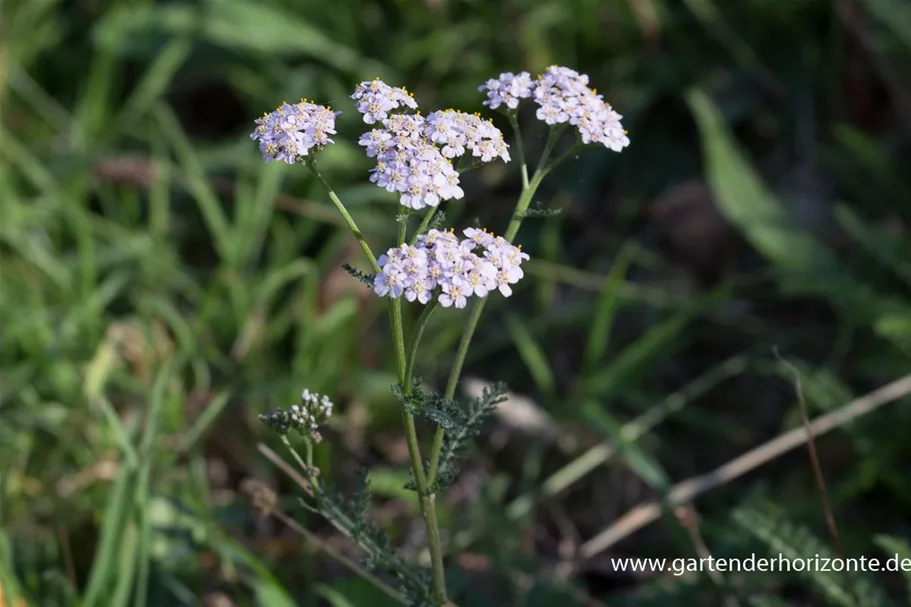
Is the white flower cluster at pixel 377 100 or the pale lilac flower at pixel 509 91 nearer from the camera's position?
the white flower cluster at pixel 377 100

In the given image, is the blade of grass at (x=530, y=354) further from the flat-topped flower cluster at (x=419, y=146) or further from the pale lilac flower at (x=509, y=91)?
the flat-topped flower cluster at (x=419, y=146)

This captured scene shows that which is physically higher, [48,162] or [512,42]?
[512,42]

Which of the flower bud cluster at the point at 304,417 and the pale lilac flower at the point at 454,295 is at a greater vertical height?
the pale lilac flower at the point at 454,295

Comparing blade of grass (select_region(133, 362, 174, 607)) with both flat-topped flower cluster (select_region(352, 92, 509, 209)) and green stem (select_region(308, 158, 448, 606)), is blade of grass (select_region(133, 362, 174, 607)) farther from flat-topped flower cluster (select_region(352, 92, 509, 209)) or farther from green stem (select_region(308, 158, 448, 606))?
flat-topped flower cluster (select_region(352, 92, 509, 209))

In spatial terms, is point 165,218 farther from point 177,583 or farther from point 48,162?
point 177,583

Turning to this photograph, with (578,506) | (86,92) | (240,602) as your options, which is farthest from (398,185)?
(86,92)

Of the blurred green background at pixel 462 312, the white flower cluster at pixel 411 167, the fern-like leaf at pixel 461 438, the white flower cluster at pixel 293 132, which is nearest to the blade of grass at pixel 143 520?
the blurred green background at pixel 462 312

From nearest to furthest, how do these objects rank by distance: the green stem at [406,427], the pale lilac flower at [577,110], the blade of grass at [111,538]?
the green stem at [406,427], the pale lilac flower at [577,110], the blade of grass at [111,538]

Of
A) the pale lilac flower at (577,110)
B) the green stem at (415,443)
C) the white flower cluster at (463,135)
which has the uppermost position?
the pale lilac flower at (577,110)
